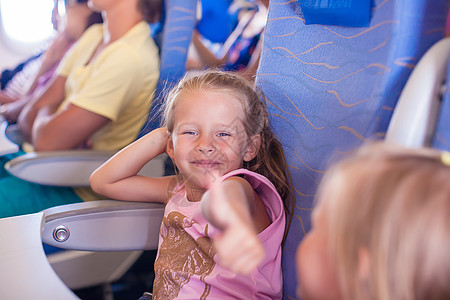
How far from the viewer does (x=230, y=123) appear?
0.84 metres

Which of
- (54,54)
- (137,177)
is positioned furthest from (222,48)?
(137,177)

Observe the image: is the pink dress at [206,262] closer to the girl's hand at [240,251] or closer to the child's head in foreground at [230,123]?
the child's head in foreground at [230,123]

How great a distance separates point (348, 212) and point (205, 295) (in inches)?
16.6

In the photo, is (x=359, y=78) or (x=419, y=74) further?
(x=359, y=78)

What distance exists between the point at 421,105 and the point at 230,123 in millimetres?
354

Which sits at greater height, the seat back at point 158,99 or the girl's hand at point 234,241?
the girl's hand at point 234,241

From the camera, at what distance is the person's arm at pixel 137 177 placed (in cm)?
101

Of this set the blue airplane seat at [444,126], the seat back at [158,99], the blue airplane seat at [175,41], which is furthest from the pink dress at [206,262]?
the blue airplane seat at [175,41]

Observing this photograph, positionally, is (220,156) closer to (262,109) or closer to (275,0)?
(262,109)

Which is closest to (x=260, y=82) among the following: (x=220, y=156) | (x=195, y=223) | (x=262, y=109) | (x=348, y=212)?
(x=262, y=109)

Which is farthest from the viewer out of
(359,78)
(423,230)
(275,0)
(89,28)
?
(89,28)

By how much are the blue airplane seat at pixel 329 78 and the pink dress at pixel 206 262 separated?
4 centimetres

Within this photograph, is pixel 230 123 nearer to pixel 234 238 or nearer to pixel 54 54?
pixel 234 238

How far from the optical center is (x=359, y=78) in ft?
2.38
